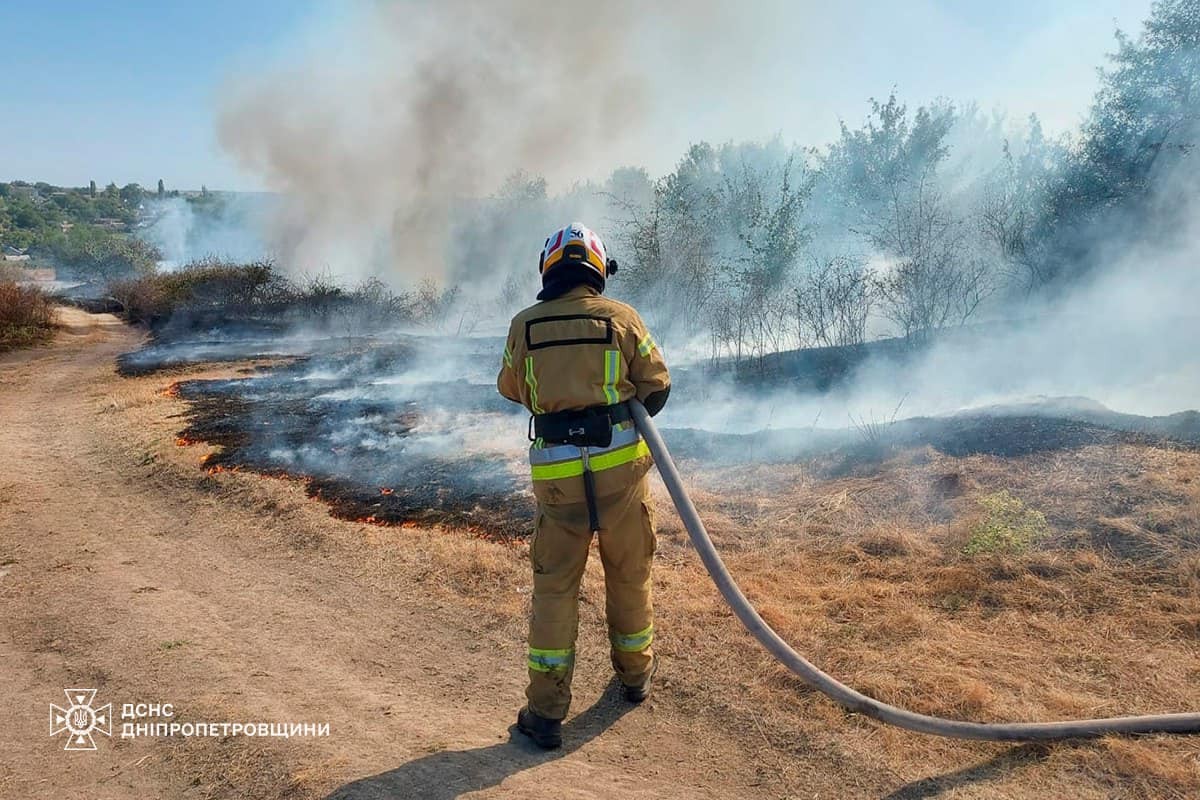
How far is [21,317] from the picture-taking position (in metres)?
17.6

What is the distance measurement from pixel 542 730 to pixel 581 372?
1.53m

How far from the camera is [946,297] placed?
10.8 m

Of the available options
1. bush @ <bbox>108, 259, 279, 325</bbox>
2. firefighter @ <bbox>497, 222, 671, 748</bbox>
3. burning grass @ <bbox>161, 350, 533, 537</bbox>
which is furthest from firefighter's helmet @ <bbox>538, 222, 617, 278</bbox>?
bush @ <bbox>108, 259, 279, 325</bbox>

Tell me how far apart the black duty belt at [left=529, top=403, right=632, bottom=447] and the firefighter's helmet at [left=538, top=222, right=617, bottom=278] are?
25.4 inches

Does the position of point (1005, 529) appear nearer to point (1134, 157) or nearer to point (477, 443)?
point (477, 443)

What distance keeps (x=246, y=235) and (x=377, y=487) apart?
37.5m

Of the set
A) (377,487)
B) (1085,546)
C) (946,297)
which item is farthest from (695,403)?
(1085,546)

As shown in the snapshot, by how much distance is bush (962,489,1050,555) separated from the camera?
4305 mm

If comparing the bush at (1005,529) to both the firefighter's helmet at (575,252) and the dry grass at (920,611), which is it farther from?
the firefighter's helmet at (575,252)

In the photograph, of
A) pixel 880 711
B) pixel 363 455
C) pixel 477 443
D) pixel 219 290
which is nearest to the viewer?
pixel 880 711

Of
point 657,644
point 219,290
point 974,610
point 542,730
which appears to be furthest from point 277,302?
point 974,610

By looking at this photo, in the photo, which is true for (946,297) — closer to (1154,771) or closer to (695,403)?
(695,403)

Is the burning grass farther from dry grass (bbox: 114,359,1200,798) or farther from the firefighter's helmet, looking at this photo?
the firefighter's helmet

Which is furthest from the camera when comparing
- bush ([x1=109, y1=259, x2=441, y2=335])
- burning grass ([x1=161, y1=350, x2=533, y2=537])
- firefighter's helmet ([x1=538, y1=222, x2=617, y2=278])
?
bush ([x1=109, y1=259, x2=441, y2=335])
